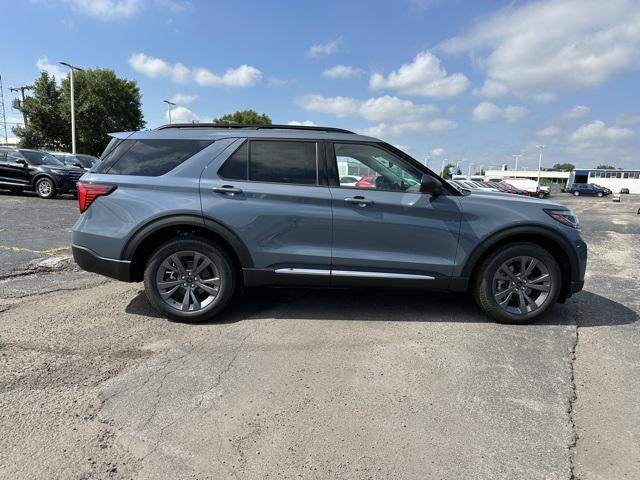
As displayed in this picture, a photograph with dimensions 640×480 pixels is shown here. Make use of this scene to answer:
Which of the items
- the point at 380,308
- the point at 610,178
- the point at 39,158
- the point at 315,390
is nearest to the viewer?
the point at 315,390

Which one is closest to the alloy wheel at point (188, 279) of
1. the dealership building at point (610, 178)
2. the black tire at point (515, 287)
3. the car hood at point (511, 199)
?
the black tire at point (515, 287)

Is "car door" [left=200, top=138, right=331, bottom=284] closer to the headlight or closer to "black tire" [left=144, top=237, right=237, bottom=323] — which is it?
"black tire" [left=144, top=237, right=237, bottom=323]

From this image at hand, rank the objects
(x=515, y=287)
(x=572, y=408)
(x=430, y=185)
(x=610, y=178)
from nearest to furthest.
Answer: (x=572, y=408) → (x=430, y=185) → (x=515, y=287) → (x=610, y=178)

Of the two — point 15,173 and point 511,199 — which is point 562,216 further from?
point 15,173

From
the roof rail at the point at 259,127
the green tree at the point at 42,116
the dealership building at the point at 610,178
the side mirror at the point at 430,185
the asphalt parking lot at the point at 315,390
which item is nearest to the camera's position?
the asphalt parking lot at the point at 315,390

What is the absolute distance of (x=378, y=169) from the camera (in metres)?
4.37

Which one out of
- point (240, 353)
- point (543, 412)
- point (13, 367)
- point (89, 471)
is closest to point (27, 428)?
point (89, 471)

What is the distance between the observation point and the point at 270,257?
424cm

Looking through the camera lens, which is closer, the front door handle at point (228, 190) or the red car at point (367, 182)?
the front door handle at point (228, 190)

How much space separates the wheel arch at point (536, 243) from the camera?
4301mm

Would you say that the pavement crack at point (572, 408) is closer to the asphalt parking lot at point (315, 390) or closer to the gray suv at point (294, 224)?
the asphalt parking lot at point (315, 390)

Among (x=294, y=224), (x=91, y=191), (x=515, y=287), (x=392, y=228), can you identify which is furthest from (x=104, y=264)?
(x=515, y=287)

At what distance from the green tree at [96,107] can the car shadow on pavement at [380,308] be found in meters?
38.9

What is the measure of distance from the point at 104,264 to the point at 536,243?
4.24 m
